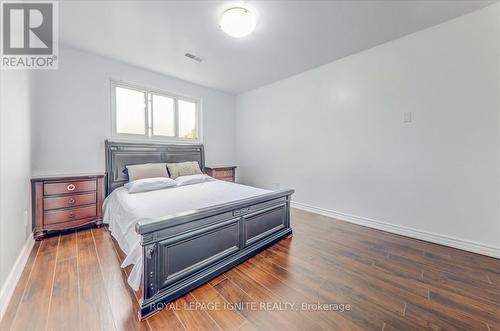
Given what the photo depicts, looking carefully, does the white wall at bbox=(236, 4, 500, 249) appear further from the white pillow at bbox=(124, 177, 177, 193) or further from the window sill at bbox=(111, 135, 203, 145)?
the white pillow at bbox=(124, 177, 177, 193)

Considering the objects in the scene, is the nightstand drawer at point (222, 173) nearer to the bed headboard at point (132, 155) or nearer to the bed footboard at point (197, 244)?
the bed headboard at point (132, 155)

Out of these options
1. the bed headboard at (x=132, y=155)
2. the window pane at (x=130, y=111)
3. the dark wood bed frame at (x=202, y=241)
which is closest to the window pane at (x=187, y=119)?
the bed headboard at (x=132, y=155)

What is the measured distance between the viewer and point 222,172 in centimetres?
445

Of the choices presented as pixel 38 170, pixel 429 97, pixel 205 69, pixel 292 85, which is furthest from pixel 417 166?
pixel 38 170

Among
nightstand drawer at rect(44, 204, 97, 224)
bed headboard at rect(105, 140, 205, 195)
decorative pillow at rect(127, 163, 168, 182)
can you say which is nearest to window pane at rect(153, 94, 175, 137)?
bed headboard at rect(105, 140, 205, 195)

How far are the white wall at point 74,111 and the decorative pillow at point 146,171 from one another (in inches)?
19.4

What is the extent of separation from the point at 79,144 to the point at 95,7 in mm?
1851

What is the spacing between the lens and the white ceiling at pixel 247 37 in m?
2.04

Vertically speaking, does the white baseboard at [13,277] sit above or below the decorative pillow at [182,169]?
below

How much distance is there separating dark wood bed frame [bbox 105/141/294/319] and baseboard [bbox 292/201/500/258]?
1.15 meters

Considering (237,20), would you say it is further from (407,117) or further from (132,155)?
(132,155)

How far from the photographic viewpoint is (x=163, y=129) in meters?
3.93

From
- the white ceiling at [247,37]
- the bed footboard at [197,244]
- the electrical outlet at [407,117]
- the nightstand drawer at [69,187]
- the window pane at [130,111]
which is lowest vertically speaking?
the bed footboard at [197,244]

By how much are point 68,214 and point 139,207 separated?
1.41 metres
